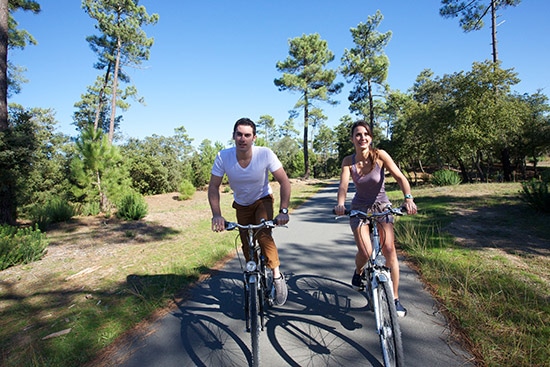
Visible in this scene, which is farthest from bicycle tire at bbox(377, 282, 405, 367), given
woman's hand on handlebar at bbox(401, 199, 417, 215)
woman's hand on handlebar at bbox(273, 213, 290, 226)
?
woman's hand on handlebar at bbox(273, 213, 290, 226)

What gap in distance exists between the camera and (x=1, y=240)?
4984 millimetres

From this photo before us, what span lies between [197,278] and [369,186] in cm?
289

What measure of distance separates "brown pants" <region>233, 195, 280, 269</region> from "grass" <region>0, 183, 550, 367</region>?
1516mm

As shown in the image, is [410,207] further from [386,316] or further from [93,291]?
[93,291]

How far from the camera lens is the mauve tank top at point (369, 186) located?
276 cm

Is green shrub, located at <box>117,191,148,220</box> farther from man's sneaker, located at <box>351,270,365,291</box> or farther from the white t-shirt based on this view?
man's sneaker, located at <box>351,270,365,291</box>

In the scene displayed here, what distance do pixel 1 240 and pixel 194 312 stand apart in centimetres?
449

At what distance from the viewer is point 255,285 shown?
2.30 meters

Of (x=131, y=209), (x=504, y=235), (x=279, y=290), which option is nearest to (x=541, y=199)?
(x=504, y=235)

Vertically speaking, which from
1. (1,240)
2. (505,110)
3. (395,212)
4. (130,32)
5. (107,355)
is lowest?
(107,355)

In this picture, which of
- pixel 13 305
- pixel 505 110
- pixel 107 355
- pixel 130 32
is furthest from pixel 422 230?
pixel 130 32

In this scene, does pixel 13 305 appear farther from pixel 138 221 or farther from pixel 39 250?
pixel 138 221

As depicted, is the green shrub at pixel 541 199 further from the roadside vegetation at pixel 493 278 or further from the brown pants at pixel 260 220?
the brown pants at pixel 260 220

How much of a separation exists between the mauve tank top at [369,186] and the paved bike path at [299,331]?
1165 mm
